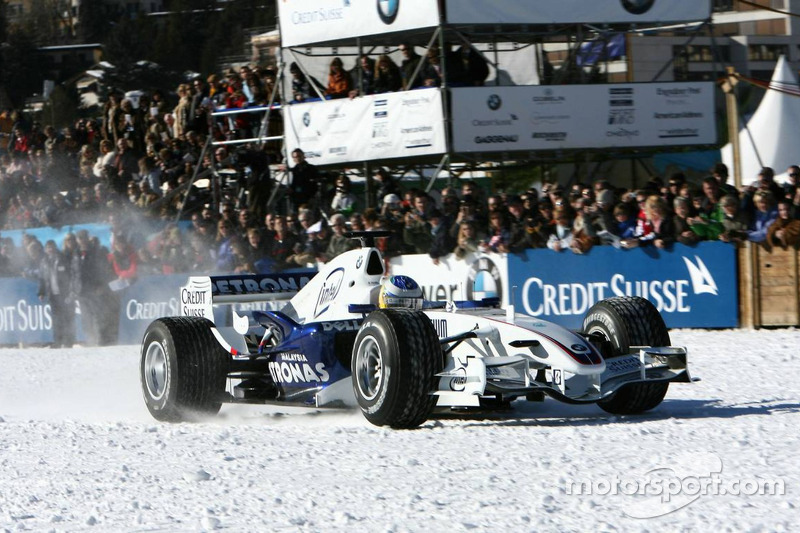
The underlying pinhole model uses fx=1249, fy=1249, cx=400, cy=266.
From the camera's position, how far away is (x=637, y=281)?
14.5 meters

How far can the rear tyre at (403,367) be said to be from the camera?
299 inches

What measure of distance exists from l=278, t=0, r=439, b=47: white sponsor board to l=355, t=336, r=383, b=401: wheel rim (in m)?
10.2

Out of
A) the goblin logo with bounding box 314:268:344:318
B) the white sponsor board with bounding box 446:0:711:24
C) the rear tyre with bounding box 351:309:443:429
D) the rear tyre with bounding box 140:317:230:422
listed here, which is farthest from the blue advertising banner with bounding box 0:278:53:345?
the rear tyre with bounding box 351:309:443:429

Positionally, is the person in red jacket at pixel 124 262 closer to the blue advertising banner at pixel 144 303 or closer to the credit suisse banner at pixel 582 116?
the blue advertising banner at pixel 144 303

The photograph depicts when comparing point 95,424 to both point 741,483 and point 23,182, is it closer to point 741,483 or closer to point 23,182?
point 741,483

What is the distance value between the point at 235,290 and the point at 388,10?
29.5 feet

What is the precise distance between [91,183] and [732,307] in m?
12.2

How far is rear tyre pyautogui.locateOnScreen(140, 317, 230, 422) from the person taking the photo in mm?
9125

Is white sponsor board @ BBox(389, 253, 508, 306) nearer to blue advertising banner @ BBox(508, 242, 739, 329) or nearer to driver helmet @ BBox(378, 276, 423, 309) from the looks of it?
blue advertising banner @ BBox(508, 242, 739, 329)

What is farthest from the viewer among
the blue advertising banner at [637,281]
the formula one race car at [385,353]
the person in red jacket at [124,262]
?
the person in red jacket at [124,262]

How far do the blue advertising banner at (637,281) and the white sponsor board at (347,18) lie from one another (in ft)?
14.4

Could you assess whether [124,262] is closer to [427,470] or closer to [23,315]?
[23,315]

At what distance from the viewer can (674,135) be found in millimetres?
18562

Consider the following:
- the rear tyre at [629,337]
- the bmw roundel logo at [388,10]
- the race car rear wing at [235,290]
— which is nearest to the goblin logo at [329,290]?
the race car rear wing at [235,290]
